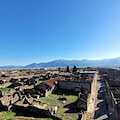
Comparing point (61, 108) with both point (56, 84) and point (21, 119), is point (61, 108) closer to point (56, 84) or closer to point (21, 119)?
point (21, 119)

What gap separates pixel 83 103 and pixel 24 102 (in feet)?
43.4

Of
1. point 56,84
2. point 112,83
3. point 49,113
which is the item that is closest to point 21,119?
point 49,113

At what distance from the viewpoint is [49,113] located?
16.3 m

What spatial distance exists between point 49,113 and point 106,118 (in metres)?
10.2

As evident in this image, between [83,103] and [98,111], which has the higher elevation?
[83,103]

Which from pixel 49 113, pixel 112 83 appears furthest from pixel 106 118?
pixel 112 83

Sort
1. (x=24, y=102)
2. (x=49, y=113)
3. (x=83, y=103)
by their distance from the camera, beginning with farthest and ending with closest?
1. (x=24, y=102)
2. (x=83, y=103)
3. (x=49, y=113)

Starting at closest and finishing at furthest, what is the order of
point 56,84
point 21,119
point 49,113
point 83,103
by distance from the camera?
1. point 21,119
2. point 49,113
3. point 83,103
4. point 56,84

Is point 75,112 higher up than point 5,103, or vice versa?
point 5,103

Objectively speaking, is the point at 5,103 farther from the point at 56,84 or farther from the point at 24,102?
the point at 56,84

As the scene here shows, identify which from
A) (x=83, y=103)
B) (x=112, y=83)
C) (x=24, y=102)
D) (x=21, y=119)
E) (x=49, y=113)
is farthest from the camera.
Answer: (x=112, y=83)

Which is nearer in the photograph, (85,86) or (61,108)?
(61,108)

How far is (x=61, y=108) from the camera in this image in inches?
784

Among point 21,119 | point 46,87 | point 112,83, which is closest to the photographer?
point 21,119
